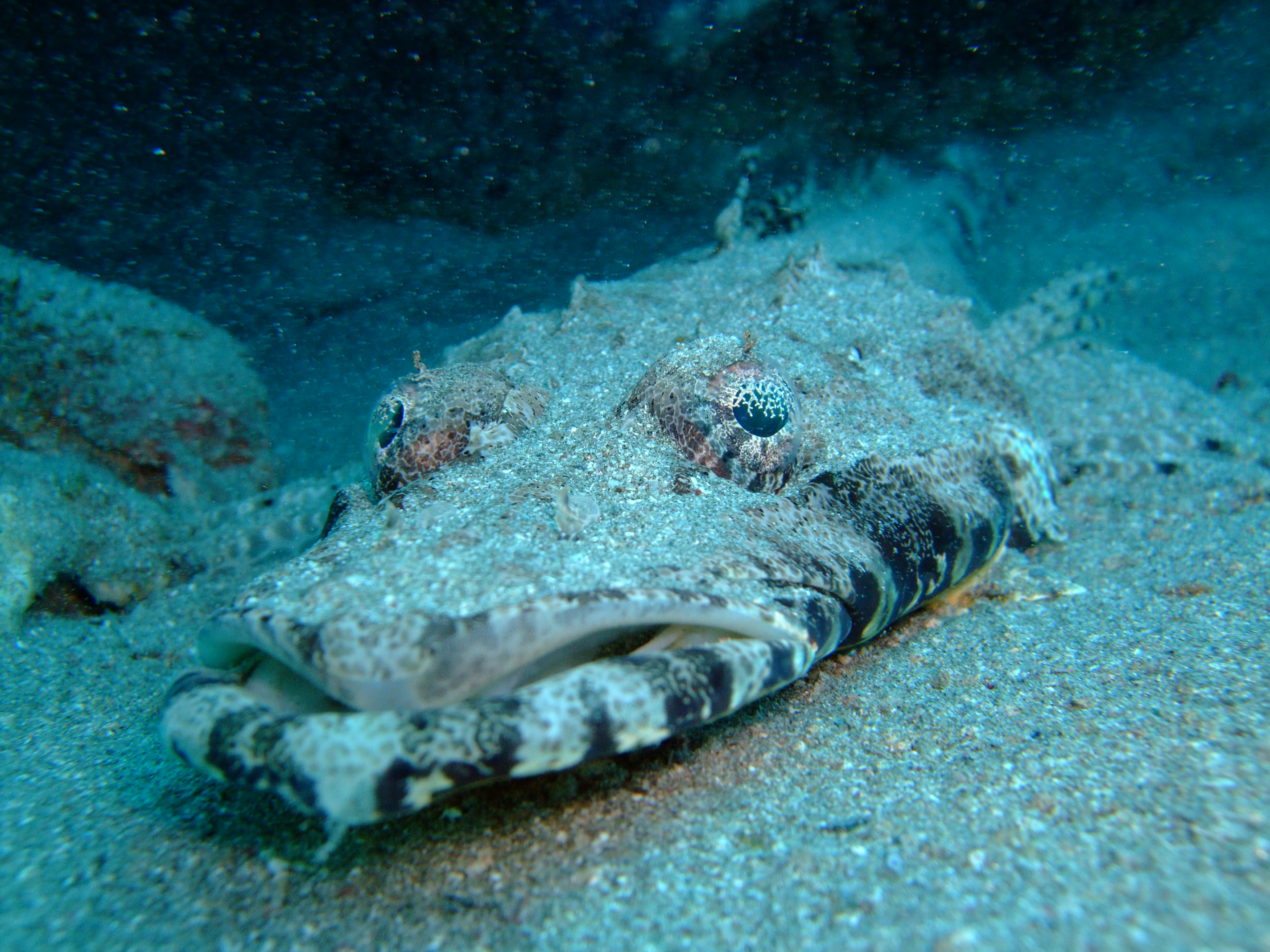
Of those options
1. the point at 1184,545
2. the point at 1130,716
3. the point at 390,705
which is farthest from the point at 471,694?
the point at 1184,545

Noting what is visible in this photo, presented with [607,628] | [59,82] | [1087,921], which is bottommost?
[1087,921]

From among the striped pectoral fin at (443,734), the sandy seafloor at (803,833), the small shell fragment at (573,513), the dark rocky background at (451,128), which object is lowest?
the sandy seafloor at (803,833)

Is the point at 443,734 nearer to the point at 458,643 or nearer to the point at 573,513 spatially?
the point at 458,643

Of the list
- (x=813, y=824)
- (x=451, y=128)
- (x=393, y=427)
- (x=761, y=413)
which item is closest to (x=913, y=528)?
(x=761, y=413)

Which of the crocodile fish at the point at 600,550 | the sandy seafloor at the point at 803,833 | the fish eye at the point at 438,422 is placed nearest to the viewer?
the sandy seafloor at the point at 803,833

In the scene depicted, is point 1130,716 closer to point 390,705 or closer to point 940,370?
point 390,705

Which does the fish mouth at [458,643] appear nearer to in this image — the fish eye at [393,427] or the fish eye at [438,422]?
the fish eye at [438,422]

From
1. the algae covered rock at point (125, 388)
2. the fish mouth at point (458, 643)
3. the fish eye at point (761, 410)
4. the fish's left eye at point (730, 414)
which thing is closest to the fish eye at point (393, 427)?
the fish's left eye at point (730, 414)
